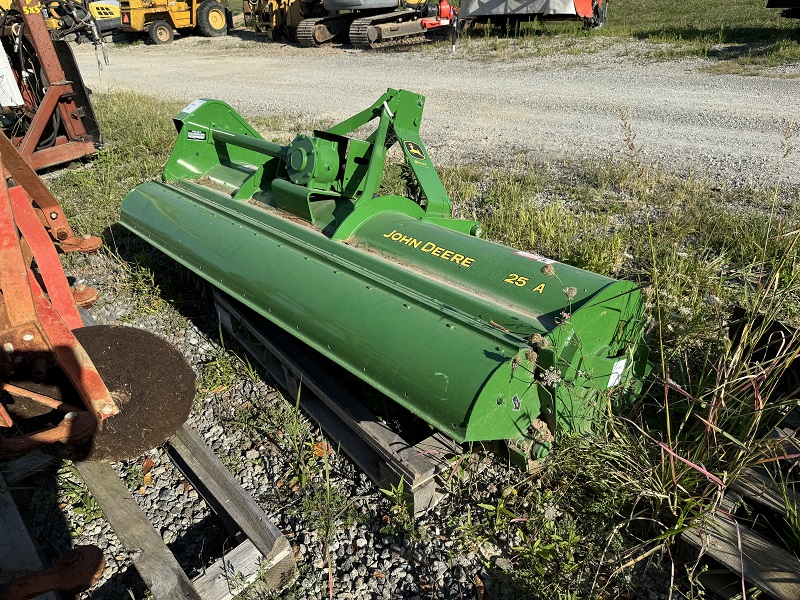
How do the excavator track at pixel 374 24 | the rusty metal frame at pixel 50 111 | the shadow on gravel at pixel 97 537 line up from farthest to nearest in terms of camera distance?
the excavator track at pixel 374 24
the rusty metal frame at pixel 50 111
the shadow on gravel at pixel 97 537

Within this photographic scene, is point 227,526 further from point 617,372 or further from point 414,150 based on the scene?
point 414,150

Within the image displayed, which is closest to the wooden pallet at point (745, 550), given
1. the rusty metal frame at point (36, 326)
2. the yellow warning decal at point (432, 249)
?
the yellow warning decal at point (432, 249)

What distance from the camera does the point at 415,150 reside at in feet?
12.4

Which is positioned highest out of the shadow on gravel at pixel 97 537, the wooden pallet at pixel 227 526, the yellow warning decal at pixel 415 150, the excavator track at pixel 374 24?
the excavator track at pixel 374 24

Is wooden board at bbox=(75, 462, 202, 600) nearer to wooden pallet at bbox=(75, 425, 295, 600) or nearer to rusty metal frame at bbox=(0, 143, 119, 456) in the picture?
wooden pallet at bbox=(75, 425, 295, 600)

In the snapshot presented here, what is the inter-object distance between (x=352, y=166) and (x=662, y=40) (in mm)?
11431

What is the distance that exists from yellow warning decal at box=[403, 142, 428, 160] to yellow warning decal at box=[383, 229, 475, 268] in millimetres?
686

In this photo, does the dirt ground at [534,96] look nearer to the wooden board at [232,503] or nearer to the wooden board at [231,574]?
the wooden board at [232,503]

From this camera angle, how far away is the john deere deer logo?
372 cm

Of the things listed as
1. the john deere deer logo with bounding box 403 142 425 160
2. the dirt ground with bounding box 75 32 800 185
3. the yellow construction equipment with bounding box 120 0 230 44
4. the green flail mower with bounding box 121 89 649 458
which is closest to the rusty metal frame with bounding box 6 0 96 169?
the dirt ground with bounding box 75 32 800 185

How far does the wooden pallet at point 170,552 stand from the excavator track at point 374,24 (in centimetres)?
1383

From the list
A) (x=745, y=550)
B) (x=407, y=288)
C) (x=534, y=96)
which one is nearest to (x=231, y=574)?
(x=407, y=288)

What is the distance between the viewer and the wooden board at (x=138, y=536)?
2107 millimetres

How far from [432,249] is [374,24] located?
13.2 m
